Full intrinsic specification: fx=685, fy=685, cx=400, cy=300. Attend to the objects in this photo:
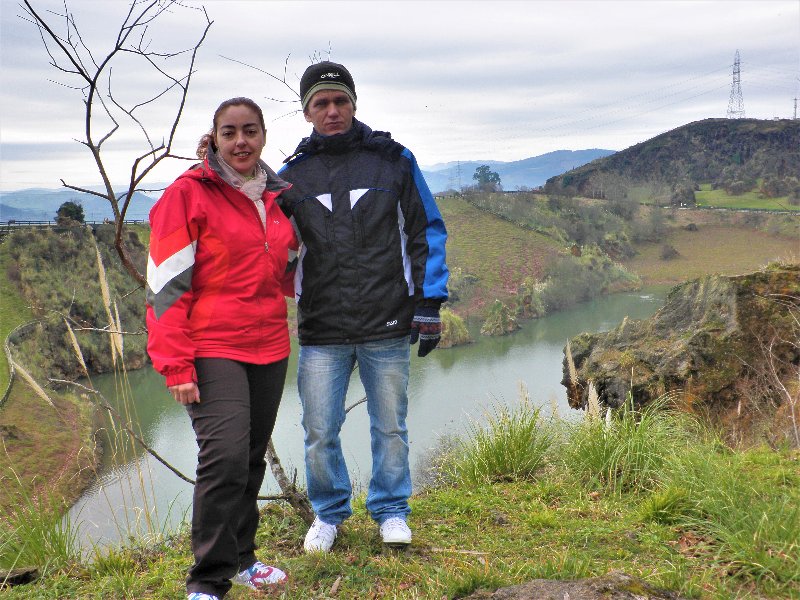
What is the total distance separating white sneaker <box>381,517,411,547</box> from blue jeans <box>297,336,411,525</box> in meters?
0.05

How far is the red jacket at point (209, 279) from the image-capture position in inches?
84.0

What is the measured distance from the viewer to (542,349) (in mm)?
29094

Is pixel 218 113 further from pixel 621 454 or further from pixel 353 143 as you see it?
pixel 621 454

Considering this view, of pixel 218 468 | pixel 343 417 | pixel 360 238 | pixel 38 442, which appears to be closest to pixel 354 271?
pixel 360 238

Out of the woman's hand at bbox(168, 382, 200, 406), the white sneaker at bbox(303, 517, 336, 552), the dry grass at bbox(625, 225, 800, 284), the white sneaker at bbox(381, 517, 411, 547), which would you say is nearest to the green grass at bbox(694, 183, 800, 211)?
the dry grass at bbox(625, 225, 800, 284)

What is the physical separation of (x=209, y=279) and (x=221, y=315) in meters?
0.13

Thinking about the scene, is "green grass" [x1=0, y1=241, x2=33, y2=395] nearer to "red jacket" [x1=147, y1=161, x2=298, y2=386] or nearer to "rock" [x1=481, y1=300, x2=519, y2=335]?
"rock" [x1=481, y1=300, x2=519, y2=335]

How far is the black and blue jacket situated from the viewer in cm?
265

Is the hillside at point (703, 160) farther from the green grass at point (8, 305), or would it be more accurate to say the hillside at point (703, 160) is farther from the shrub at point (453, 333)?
the green grass at point (8, 305)

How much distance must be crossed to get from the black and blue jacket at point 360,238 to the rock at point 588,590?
103cm

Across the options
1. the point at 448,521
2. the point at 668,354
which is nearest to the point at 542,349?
the point at 668,354

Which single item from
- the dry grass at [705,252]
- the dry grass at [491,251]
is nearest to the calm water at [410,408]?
the dry grass at [491,251]

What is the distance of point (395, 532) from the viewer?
279cm

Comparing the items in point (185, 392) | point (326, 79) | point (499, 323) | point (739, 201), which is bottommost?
point (499, 323)
